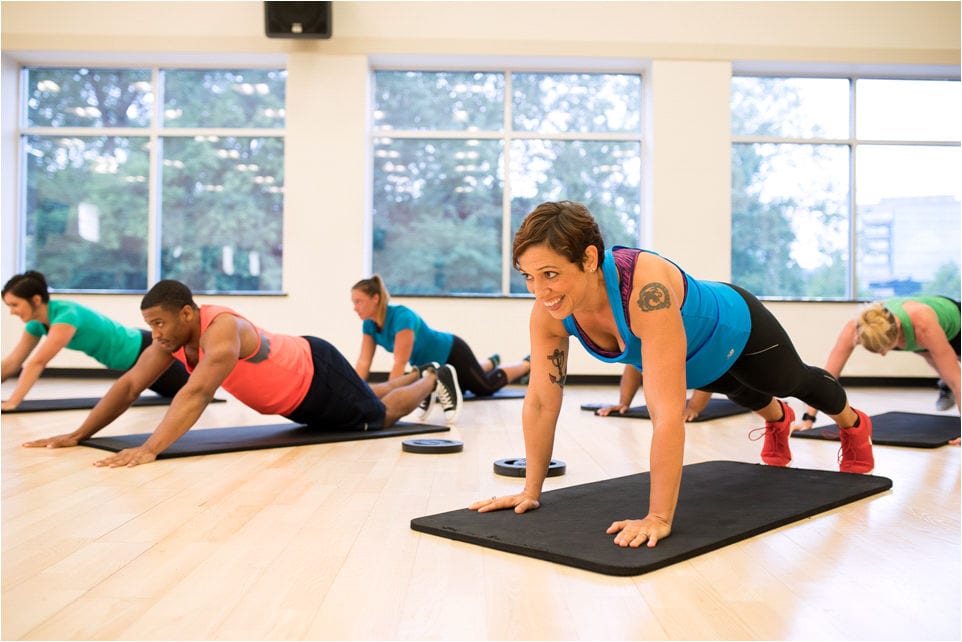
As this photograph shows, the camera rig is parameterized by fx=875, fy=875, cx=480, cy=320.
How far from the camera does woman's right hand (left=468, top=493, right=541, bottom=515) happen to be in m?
2.18

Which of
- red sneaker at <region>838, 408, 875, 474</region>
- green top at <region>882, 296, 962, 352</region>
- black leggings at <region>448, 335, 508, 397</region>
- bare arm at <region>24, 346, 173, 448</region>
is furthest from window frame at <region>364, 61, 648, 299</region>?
red sneaker at <region>838, 408, 875, 474</region>

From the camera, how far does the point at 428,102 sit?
7.74 m

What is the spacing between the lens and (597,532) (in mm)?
→ 1970

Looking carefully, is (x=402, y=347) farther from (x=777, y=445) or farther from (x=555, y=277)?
(x=555, y=277)

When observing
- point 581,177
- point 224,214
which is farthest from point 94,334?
point 581,177

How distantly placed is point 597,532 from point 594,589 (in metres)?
0.36

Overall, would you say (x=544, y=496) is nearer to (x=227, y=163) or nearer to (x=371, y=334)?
(x=371, y=334)

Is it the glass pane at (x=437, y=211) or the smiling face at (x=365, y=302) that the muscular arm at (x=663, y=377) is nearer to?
the smiling face at (x=365, y=302)

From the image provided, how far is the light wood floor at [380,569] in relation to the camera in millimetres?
1422

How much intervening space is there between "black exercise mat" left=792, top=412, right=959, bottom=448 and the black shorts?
188 centimetres

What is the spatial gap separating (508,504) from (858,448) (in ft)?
4.47

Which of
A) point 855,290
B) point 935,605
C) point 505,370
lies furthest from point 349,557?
point 855,290

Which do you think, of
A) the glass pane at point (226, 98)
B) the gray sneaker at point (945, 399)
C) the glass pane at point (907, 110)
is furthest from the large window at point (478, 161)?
the gray sneaker at point (945, 399)

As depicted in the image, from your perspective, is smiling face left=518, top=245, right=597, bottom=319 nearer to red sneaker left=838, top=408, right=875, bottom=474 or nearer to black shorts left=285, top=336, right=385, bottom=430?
red sneaker left=838, top=408, right=875, bottom=474
